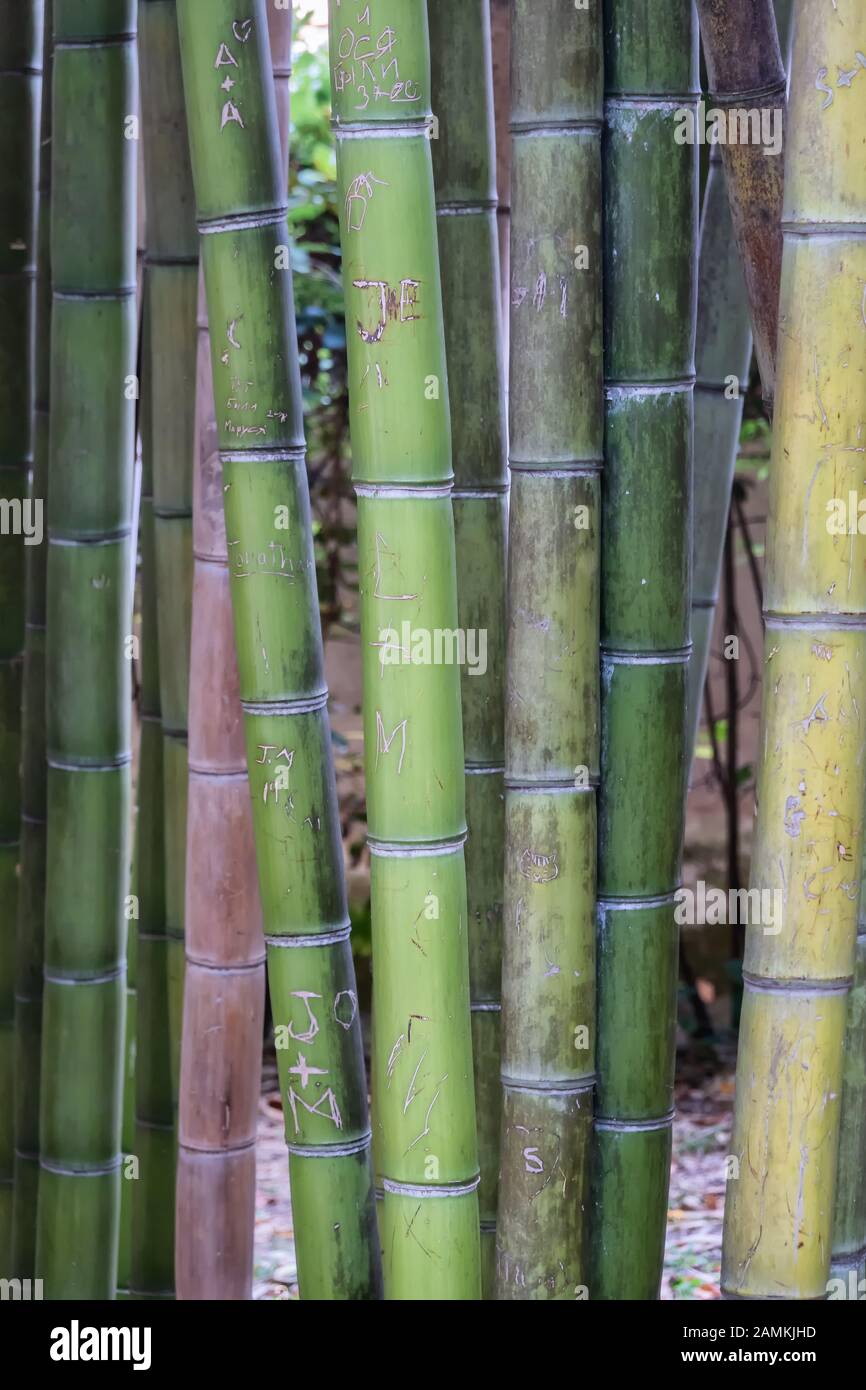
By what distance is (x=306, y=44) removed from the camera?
5.01m

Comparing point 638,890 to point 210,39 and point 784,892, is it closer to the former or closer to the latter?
point 784,892

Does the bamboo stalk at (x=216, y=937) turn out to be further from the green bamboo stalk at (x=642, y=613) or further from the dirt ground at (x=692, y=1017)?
the dirt ground at (x=692, y=1017)

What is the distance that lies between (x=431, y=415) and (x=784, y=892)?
0.55 meters

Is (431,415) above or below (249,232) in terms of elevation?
below

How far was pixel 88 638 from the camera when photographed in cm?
210

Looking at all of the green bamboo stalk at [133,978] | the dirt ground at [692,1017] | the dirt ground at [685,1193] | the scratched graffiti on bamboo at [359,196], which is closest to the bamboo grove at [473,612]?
the scratched graffiti on bamboo at [359,196]

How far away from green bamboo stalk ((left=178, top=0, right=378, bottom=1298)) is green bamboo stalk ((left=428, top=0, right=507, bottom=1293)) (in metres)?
0.19

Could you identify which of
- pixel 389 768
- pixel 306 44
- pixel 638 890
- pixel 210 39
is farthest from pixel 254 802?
pixel 306 44

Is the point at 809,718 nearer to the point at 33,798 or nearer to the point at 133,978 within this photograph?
the point at 33,798

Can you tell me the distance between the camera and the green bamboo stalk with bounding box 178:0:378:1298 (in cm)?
159

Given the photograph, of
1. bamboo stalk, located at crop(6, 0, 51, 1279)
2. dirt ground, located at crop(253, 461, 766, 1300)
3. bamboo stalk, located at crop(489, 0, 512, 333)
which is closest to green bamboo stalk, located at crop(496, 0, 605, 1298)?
bamboo stalk, located at crop(489, 0, 512, 333)

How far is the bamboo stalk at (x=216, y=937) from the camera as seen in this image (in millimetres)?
1881

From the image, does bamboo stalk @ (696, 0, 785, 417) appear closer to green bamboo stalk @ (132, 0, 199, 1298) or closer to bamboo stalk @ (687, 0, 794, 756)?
bamboo stalk @ (687, 0, 794, 756)

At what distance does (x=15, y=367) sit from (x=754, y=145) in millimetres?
1192
